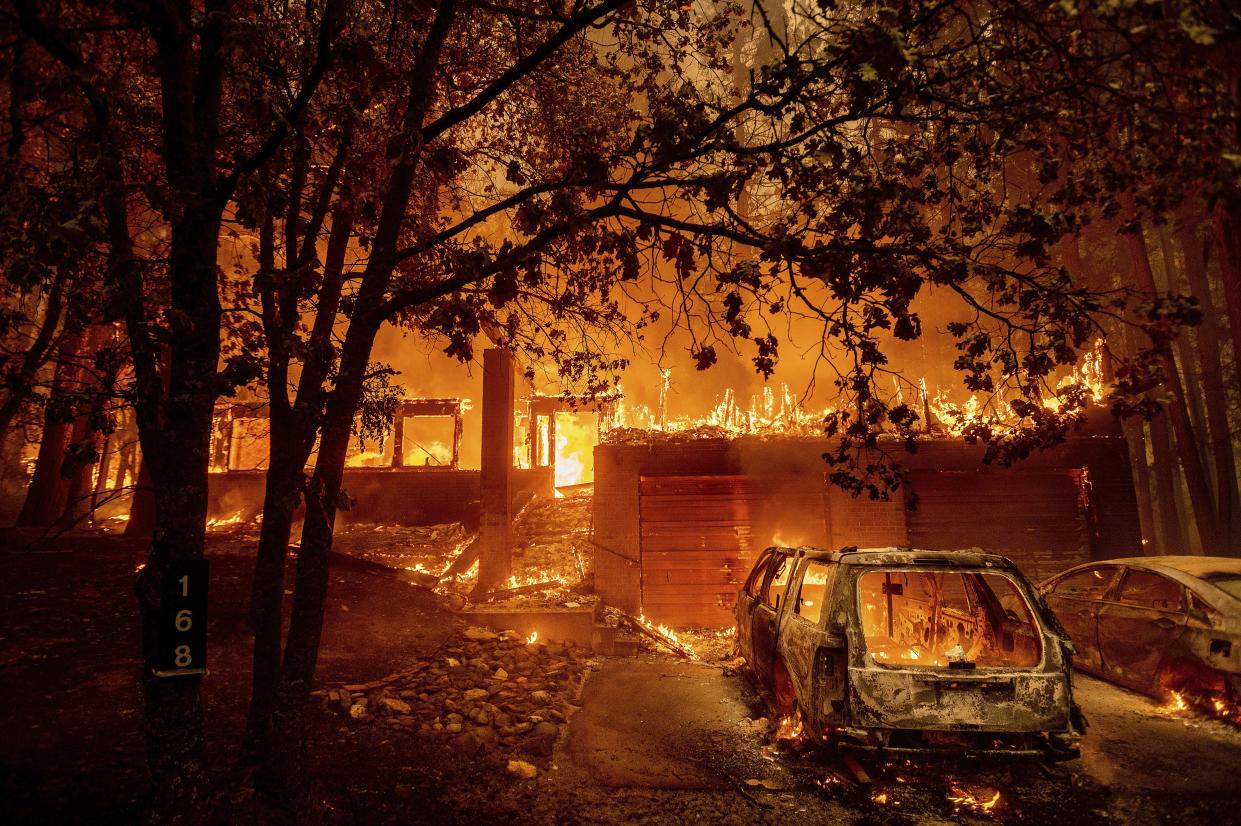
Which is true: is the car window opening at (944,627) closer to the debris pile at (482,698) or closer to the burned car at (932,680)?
the burned car at (932,680)

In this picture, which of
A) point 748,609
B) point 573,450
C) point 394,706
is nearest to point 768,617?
point 748,609

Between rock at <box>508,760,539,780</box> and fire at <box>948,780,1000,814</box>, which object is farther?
rock at <box>508,760,539,780</box>

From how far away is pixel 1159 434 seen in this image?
16.4 m

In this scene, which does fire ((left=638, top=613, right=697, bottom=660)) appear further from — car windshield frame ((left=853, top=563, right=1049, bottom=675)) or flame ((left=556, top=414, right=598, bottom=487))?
flame ((left=556, top=414, right=598, bottom=487))

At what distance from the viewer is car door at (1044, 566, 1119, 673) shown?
7523 millimetres

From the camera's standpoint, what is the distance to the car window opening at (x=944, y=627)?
5.48 metres

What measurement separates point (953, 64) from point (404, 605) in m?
10.0

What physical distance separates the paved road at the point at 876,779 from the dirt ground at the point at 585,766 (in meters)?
0.02

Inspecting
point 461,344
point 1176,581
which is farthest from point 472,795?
point 1176,581

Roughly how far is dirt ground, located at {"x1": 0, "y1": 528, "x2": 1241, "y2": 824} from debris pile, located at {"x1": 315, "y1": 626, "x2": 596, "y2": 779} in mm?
158

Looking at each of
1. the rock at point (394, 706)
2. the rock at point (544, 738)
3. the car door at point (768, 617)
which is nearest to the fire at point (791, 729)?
the car door at point (768, 617)

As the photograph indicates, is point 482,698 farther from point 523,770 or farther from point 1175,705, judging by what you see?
point 1175,705

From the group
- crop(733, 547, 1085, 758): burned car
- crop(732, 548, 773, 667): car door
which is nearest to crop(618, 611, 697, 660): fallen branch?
crop(732, 548, 773, 667): car door

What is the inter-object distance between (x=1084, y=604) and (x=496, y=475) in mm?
9441
